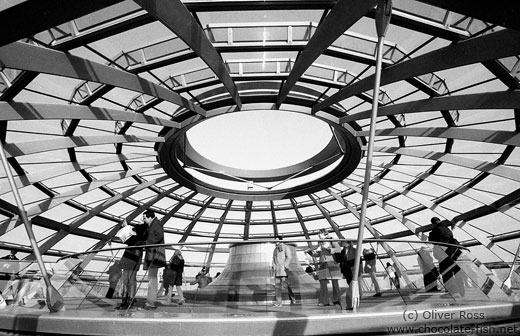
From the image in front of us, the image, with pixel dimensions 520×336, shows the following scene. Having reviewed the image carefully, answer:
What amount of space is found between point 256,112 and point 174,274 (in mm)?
16096

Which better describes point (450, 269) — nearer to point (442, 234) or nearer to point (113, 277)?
point (442, 234)

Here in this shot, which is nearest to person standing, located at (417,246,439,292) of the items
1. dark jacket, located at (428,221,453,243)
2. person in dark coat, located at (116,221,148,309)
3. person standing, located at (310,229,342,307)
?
person standing, located at (310,229,342,307)

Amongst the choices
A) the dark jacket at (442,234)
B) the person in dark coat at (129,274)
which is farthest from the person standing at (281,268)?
the dark jacket at (442,234)

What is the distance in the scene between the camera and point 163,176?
2828cm

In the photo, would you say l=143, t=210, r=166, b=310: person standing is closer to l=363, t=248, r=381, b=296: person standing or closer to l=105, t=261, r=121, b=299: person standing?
l=105, t=261, r=121, b=299: person standing

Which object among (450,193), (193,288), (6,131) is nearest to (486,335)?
(193,288)

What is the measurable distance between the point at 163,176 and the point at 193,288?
20980 millimetres

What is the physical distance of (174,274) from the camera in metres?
8.77

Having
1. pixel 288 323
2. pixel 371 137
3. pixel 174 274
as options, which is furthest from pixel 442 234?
pixel 174 274

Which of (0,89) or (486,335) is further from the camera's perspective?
(0,89)

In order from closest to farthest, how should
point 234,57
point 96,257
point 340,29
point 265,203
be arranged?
point 96,257 < point 340,29 < point 234,57 < point 265,203

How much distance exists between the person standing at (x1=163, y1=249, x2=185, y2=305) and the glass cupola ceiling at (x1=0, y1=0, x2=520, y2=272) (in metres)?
0.27

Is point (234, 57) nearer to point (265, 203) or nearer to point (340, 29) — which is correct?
point (340, 29)

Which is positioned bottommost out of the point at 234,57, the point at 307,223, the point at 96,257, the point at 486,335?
the point at 486,335
